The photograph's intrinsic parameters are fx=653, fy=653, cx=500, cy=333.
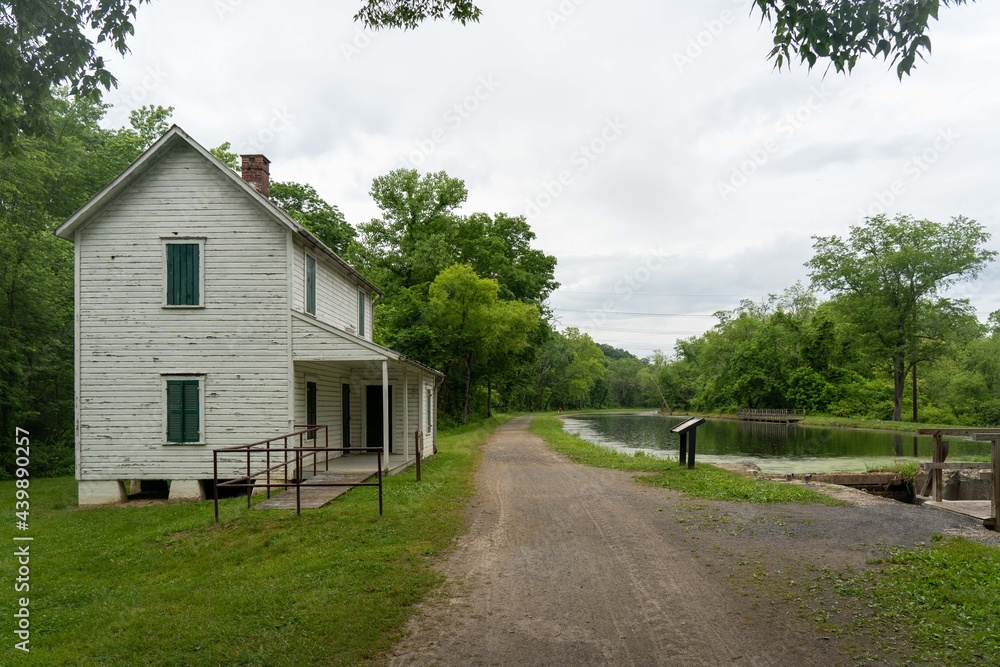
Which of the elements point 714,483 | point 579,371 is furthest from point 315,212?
point 579,371

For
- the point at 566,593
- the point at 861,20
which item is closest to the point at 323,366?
the point at 566,593

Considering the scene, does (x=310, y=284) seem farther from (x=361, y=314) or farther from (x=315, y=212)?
(x=315, y=212)

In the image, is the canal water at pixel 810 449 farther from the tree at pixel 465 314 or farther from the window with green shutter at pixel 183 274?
the window with green shutter at pixel 183 274

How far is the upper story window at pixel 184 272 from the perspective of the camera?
47.7ft

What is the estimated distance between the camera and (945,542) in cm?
816

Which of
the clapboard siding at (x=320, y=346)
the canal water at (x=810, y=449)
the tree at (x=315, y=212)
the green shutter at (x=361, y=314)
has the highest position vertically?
the tree at (x=315, y=212)

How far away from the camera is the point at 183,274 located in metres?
14.6

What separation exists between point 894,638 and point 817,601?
0.92 metres

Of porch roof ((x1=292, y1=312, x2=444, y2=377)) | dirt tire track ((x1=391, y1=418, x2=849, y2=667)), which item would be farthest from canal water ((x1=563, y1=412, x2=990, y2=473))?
dirt tire track ((x1=391, y1=418, x2=849, y2=667))

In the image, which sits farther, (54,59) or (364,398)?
(364,398)

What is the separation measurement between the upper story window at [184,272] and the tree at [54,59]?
7317 millimetres

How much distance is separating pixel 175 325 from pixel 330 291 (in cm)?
446

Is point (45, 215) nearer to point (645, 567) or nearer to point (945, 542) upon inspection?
point (645, 567)

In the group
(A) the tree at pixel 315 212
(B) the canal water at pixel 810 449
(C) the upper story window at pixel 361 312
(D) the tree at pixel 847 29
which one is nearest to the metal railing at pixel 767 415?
(B) the canal water at pixel 810 449
